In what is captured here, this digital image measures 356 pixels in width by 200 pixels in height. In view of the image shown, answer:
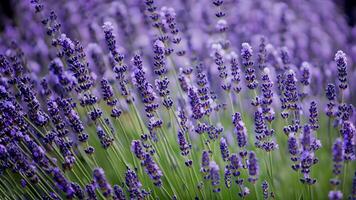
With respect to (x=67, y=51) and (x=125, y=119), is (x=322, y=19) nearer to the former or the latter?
(x=125, y=119)

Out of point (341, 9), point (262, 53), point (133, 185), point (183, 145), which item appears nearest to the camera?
point (133, 185)

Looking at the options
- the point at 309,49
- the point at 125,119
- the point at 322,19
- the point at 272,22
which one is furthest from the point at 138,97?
the point at 322,19

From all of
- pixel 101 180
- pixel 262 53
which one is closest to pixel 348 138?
pixel 262 53

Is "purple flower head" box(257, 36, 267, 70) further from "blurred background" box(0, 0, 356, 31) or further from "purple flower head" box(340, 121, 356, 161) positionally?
"blurred background" box(0, 0, 356, 31)

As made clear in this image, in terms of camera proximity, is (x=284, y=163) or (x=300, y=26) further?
(x=300, y=26)

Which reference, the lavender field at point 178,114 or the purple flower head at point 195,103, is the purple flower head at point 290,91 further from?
the purple flower head at point 195,103

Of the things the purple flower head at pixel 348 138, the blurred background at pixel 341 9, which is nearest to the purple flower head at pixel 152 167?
the purple flower head at pixel 348 138

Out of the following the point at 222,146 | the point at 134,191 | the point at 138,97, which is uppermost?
the point at 138,97

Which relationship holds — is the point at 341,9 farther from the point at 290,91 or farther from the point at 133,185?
the point at 133,185
